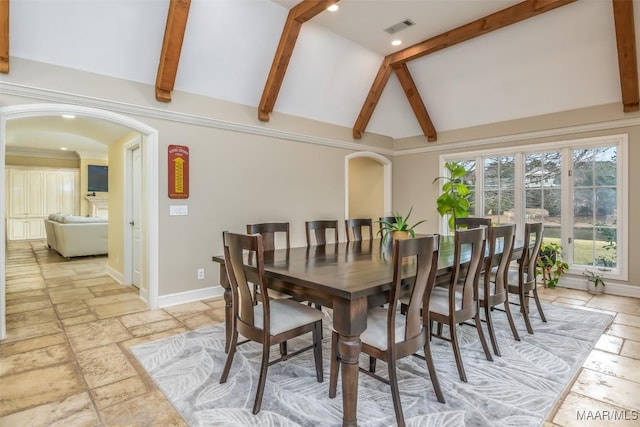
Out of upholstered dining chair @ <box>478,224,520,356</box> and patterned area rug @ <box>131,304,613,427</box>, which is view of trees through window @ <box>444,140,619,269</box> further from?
upholstered dining chair @ <box>478,224,520,356</box>

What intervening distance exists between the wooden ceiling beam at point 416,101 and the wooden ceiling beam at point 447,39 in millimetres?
18

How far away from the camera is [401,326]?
2.05 meters

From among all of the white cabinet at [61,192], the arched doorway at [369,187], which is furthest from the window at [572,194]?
the white cabinet at [61,192]

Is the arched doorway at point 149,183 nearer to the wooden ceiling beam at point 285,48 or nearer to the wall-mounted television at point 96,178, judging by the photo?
the wooden ceiling beam at point 285,48

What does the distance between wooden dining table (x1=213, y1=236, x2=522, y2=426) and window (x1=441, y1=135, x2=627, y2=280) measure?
10.9ft

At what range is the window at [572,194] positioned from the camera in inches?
182

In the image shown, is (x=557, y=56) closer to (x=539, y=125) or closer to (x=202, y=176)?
(x=539, y=125)

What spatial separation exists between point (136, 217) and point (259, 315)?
3.53 m

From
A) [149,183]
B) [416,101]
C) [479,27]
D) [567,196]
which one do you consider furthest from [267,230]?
[567,196]

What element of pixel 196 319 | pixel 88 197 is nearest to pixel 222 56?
pixel 196 319

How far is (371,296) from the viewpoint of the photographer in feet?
6.29

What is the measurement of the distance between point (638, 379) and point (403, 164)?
16.4ft

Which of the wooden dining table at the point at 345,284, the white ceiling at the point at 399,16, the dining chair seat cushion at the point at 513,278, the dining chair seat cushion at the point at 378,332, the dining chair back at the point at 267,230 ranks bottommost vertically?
the dining chair seat cushion at the point at 378,332

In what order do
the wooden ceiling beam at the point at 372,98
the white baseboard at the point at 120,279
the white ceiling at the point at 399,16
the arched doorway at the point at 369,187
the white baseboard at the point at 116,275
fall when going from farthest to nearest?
the arched doorway at the point at 369,187
the wooden ceiling beam at the point at 372,98
the white baseboard at the point at 116,275
the white baseboard at the point at 120,279
the white ceiling at the point at 399,16
